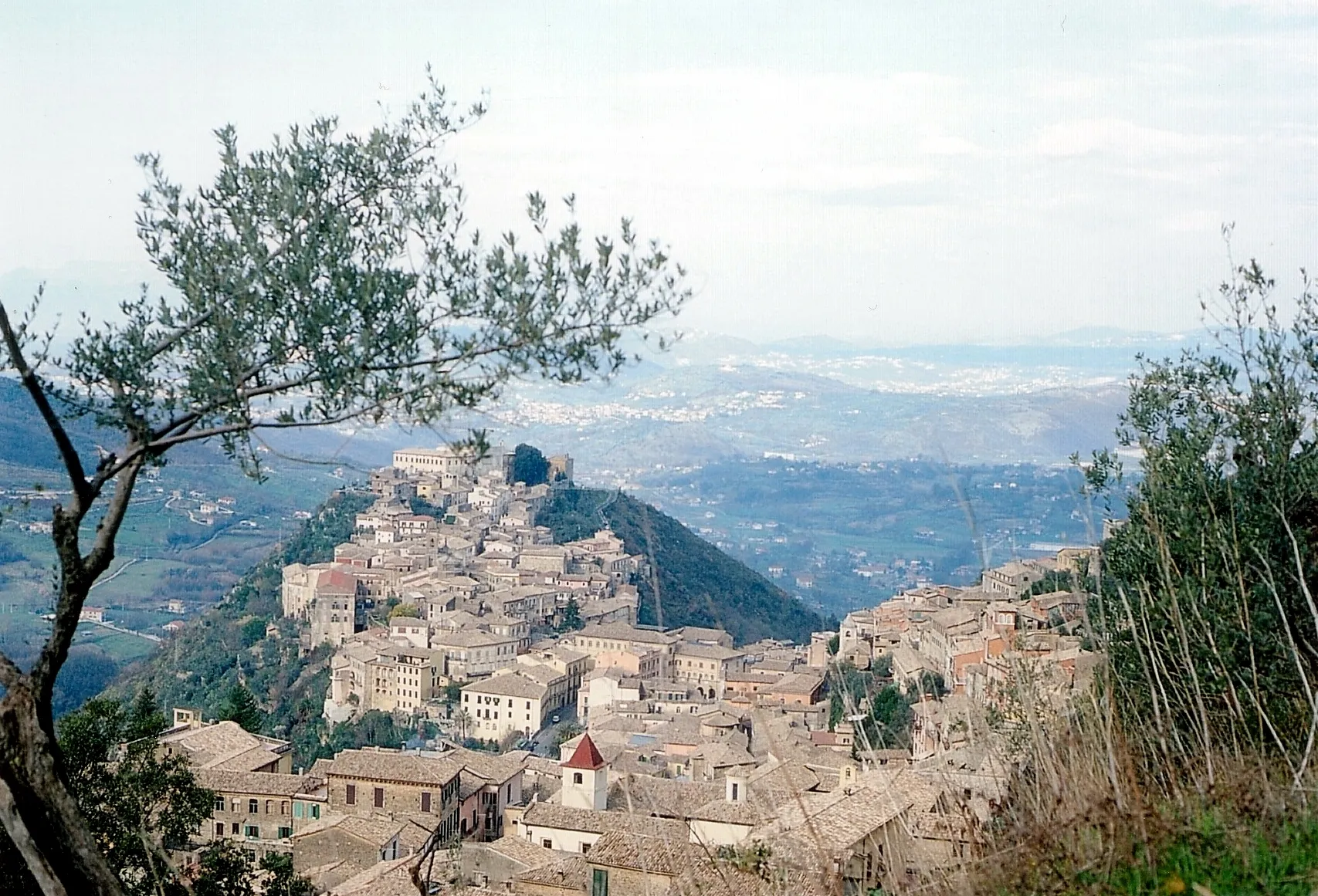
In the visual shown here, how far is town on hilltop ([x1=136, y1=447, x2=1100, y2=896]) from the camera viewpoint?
3.07 meters

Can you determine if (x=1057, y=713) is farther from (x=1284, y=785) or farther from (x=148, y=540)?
(x=148, y=540)

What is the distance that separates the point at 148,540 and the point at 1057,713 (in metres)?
53.2

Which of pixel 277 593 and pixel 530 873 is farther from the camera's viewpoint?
pixel 277 593

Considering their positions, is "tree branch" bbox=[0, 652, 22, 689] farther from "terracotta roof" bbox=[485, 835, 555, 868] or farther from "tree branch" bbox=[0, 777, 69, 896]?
"terracotta roof" bbox=[485, 835, 555, 868]

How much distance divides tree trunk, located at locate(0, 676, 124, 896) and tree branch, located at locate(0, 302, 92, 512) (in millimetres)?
555

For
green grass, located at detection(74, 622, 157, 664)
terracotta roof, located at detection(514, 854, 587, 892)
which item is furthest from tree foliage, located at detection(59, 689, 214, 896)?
green grass, located at detection(74, 622, 157, 664)

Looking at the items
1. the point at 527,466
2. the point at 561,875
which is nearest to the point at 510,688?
the point at 561,875

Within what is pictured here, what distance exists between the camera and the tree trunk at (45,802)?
10.7ft

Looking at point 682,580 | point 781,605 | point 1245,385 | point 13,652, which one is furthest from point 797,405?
point 1245,385

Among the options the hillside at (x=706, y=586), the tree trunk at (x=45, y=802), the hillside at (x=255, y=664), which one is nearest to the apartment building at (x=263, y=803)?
the hillside at (x=255, y=664)

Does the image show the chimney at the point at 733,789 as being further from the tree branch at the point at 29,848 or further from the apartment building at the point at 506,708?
the apartment building at the point at 506,708

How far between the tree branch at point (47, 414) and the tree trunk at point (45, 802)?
1.82ft

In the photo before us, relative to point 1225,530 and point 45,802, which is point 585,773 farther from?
point 45,802

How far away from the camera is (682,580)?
147 feet
